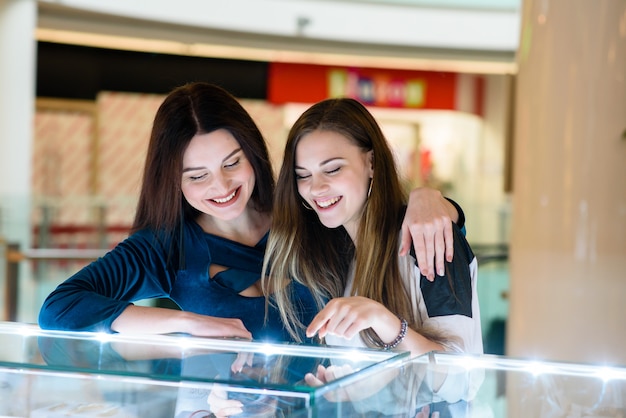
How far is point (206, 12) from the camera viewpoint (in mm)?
9102

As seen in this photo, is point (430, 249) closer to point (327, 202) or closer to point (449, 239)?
point (449, 239)

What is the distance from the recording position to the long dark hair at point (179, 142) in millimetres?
1850

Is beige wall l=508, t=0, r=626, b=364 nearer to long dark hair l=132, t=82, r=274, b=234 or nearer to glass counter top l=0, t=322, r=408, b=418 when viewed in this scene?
long dark hair l=132, t=82, r=274, b=234

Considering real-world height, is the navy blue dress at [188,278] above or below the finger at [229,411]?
above

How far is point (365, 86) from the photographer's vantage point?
11172mm

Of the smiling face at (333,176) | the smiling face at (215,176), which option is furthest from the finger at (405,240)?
the smiling face at (215,176)

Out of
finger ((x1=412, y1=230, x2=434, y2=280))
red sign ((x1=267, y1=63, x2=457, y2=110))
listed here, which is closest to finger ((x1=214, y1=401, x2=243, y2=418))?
finger ((x1=412, y1=230, x2=434, y2=280))

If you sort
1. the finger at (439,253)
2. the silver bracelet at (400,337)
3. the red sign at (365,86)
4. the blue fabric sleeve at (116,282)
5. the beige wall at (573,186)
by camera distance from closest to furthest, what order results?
the silver bracelet at (400,337)
the finger at (439,253)
the blue fabric sleeve at (116,282)
the beige wall at (573,186)
the red sign at (365,86)

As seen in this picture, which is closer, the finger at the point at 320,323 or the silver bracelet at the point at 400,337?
the finger at the point at 320,323

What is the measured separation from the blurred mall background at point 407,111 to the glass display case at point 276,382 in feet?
8.41

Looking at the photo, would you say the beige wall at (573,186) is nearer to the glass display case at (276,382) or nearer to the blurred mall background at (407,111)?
the blurred mall background at (407,111)

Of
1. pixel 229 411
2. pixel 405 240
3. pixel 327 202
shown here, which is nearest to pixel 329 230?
pixel 327 202

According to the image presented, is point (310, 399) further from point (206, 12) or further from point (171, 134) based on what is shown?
point (206, 12)

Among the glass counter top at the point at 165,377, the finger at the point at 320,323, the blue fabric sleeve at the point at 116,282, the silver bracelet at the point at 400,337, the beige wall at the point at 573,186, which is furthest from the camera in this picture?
the beige wall at the point at 573,186
